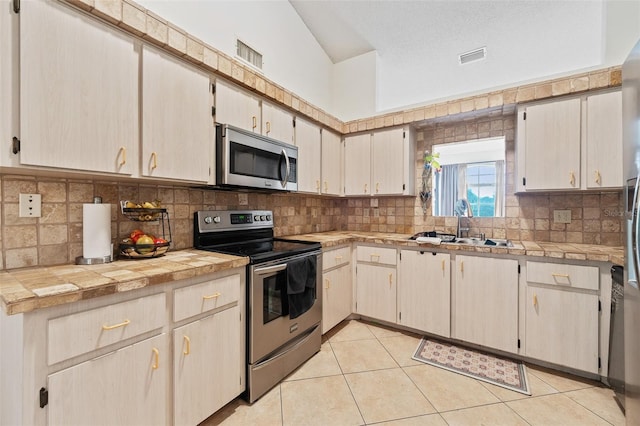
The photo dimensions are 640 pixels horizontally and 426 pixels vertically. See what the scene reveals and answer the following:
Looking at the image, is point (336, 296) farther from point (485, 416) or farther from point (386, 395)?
point (485, 416)

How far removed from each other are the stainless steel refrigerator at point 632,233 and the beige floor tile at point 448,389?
2.18ft

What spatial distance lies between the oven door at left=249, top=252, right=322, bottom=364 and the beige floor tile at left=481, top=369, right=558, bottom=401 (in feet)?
4.56

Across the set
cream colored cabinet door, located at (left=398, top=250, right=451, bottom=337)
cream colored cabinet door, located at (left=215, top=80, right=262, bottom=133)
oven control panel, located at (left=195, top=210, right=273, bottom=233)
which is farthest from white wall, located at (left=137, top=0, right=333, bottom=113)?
cream colored cabinet door, located at (left=398, top=250, right=451, bottom=337)

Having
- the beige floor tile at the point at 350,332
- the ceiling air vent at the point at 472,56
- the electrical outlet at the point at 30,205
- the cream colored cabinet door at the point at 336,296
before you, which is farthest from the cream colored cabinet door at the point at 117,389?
the ceiling air vent at the point at 472,56

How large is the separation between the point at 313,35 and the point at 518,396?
4024 mm

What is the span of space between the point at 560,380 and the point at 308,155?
2.69 meters

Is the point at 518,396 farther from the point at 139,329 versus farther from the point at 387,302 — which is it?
the point at 139,329

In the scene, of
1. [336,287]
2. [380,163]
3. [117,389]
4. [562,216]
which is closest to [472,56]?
[380,163]

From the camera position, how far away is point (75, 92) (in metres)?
1.21

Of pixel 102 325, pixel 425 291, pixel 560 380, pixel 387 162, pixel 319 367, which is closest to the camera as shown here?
pixel 102 325

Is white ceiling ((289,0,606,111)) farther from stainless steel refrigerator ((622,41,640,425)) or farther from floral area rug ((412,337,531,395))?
floral area rug ((412,337,531,395))

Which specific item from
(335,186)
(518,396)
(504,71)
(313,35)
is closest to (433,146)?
(504,71)

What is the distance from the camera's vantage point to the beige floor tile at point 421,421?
1.53 meters

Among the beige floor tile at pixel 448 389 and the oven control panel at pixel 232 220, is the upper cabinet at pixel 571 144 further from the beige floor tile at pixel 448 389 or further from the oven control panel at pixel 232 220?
the oven control panel at pixel 232 220
